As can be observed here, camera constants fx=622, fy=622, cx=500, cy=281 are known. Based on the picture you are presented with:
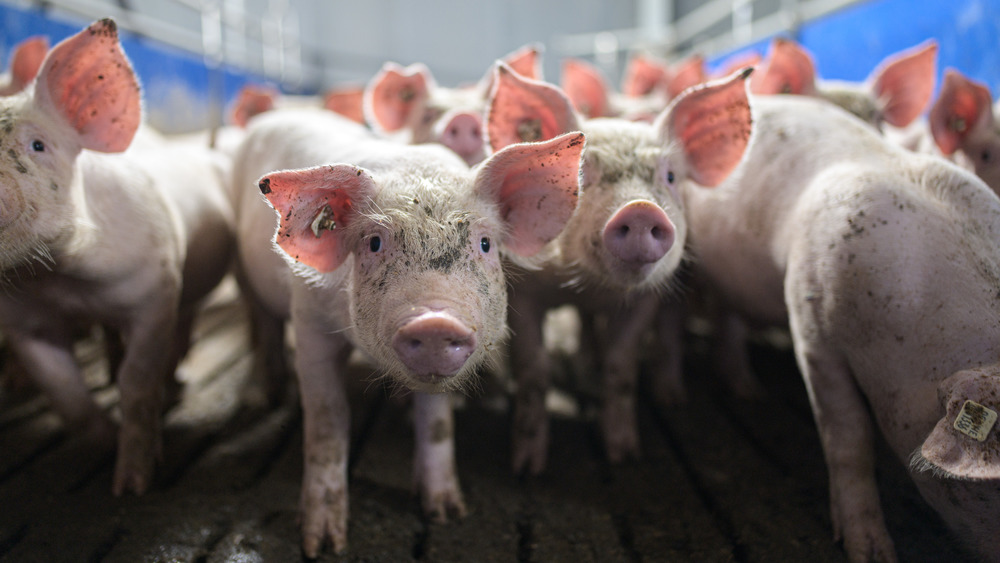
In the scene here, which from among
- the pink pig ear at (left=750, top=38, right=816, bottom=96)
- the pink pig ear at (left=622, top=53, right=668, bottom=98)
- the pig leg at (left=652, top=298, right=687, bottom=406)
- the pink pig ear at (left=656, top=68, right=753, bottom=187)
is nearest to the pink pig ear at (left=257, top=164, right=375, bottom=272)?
the pink pig ear at (left=656, top=68, right=753, bottom=187)

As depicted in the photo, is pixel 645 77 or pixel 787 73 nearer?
pixel 787 73

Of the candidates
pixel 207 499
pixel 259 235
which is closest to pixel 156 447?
pixel 207 499

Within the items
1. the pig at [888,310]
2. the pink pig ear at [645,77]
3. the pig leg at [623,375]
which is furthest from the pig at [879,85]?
the pink pig ear at [645,77]

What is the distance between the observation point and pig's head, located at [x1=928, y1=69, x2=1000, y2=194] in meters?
2.13

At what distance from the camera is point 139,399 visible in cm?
197

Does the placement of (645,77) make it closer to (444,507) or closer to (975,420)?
(444,507)

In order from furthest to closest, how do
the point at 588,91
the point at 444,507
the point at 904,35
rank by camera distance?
the point at 904,35, the point at 588,91, the point at 444,507

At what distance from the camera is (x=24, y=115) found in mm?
1607

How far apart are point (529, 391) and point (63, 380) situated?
152 cm

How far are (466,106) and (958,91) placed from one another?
1.80m

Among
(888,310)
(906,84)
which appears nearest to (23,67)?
(888,310)

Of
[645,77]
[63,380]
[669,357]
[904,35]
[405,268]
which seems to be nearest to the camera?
[405,268]

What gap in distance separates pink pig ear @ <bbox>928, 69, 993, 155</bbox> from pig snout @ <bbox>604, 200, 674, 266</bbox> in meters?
1.36

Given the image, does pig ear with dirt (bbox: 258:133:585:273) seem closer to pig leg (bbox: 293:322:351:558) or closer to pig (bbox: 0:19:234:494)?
pig leg (bbox: 293:322:351:558)
